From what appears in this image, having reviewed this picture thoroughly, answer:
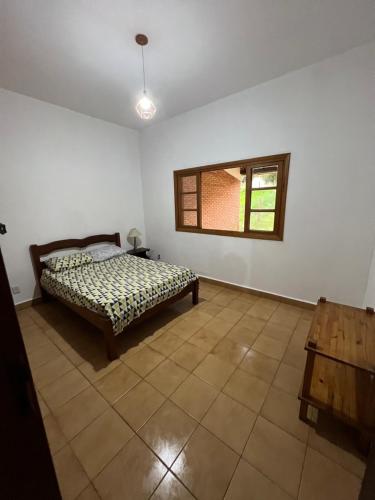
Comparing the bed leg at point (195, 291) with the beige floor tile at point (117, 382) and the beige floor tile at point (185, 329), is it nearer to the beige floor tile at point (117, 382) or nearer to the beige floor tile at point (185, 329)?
the beige floor tile at point (185, 329)

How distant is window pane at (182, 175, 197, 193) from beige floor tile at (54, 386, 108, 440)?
3070 millimetres

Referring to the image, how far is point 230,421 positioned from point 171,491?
1.64ft

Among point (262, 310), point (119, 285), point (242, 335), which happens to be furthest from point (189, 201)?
point (242, 335)

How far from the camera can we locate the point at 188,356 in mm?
1881

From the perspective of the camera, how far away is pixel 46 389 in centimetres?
157

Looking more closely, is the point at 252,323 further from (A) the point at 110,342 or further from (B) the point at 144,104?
(B) the point at 144,104

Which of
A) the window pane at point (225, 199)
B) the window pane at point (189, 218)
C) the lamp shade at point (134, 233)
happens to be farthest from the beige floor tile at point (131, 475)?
the window pane at point (225, 199)

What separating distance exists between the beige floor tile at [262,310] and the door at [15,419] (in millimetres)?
2314

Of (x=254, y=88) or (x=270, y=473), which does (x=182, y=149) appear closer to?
(x=254, y=88)

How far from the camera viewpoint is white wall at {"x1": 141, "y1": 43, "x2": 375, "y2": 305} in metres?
2.03

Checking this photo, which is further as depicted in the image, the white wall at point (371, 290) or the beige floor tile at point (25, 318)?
the beige floor tile at point (25, 318)

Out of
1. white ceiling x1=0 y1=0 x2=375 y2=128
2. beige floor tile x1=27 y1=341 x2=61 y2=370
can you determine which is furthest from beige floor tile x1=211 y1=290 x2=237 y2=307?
white ceiling x1=0 y1=0 x2=375 y2=128

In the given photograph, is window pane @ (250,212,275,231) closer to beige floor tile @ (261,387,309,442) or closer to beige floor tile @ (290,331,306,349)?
beige floor tile @ (290,331,306,349)

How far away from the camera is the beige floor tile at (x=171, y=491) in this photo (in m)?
0.99
